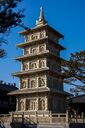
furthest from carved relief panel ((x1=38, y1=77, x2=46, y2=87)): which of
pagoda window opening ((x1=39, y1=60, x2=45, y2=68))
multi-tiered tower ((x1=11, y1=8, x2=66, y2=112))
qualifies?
pagoda window opening ((x1=39, y1=60, x2=45, y2=68))

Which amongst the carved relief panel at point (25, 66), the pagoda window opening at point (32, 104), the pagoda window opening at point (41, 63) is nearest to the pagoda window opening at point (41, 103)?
the pagoda window opening at point (32, 104)

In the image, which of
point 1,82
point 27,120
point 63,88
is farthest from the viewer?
point 1,82

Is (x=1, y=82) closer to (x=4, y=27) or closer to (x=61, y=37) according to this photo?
(x=61, y=37)

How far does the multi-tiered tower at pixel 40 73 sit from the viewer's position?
4109 cm

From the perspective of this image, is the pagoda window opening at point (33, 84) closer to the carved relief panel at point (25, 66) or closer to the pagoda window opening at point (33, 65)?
the pagoda window opening at point (33, 65)

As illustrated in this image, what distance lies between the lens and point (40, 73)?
42750mm

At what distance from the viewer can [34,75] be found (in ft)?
143

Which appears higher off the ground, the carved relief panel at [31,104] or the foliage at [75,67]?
the foliage at [75,67]

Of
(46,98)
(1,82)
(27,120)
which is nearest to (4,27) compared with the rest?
(27,120)

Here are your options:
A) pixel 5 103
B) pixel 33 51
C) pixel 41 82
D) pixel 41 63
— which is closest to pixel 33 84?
pixel 41 82

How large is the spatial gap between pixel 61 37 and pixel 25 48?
748 cm

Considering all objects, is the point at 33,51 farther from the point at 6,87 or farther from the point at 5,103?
the point at 6,87

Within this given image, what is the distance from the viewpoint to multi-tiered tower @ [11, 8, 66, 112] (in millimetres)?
41094

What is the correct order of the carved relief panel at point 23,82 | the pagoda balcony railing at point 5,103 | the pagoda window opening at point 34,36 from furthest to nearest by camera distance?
1. the pagoda balcony railing at point 5,103
2. the pagoda window opening at point 34,36
3. the carved relief panel at point 23,82
